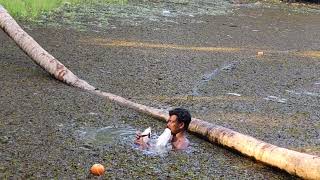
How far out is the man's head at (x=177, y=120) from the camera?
4039mm

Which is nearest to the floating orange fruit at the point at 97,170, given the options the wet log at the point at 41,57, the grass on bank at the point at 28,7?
the wet log at the point at 41,57

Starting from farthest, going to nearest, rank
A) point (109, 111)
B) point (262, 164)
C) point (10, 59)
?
point (10, 59), point (109, 111), point (262, 164)

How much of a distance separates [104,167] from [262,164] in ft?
3.73

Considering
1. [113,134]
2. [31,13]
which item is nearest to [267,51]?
[31,13]

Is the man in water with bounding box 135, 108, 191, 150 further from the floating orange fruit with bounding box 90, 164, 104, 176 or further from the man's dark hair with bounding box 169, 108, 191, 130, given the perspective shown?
the floating orange fruit with bounding box 90, 164, 104, 176

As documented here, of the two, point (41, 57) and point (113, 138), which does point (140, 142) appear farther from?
point (41, 57)

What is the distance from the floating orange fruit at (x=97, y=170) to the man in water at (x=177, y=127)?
671mm

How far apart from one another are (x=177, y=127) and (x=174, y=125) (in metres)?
0.03

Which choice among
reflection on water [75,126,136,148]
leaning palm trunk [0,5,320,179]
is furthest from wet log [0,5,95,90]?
reflection on water [75,126,136,148]

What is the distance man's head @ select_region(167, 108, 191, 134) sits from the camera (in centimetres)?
404

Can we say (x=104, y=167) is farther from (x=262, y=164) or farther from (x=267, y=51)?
(x=267, y=51)

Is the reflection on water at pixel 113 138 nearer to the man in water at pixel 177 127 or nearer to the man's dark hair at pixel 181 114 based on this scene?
the man in water at pixel 177 127

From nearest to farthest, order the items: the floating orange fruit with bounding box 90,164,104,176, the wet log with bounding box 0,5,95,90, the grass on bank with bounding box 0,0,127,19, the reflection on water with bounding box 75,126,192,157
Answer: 1. the floating orange fruit with bounding box 90,164,104,176
2. the reflection on water with bounding box 75,126,192,157
3. the wet log with bounding box 0,5,95,90
4. the grass on bank with bounding box 0,0,127,19

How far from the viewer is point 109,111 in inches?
197
